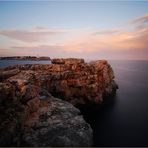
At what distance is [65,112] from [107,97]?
40.6 m

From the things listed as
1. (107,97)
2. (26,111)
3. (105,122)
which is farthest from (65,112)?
(107,97)

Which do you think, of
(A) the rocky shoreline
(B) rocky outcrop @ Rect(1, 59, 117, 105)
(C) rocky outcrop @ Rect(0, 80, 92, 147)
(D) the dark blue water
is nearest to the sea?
(D) the dark blue water

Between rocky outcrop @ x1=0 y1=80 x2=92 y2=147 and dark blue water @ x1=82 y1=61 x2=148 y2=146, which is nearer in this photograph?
rocky outcrop @ x1=0 y1=80 x2=92 y2=147

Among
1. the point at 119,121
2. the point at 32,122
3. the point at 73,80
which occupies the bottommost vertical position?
the point at 119,121

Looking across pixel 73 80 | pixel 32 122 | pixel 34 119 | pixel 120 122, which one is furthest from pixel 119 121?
pixel 32 122

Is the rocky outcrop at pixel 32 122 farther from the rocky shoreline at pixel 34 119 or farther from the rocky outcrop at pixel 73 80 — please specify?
the rocky outcrop at pixel 73 80

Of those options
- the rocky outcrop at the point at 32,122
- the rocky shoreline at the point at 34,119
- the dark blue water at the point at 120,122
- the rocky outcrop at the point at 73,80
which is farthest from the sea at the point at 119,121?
the rocky outcrop at the point at 32,122

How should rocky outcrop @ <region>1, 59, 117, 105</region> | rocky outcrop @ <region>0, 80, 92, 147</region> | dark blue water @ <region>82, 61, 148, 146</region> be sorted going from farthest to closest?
rocky outcrop @ <region>1, 59, 117, 105</region>, dark blue water @ <region>82, 61, 148, 146</region>, rocky outcrop @ <region>0, 80, 92, 147</region>

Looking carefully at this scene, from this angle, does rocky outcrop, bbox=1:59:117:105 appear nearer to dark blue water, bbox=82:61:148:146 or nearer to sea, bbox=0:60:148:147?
sea, bbox=0:60:148:147

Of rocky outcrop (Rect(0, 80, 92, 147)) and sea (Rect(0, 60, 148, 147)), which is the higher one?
rocky outcrop (Rect(0, 80, 92, 147))

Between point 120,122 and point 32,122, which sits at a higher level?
point 32,122

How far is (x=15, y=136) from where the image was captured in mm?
21922

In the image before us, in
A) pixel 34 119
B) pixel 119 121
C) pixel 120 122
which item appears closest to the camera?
pixel 34 119

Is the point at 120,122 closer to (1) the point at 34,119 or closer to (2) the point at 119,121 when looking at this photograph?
(2) the point at 119,121
